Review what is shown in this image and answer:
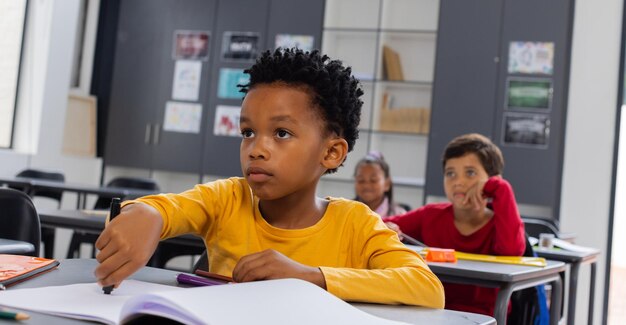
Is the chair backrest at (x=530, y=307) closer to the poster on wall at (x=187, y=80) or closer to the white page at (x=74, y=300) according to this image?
the white page at (x=74, y=300)

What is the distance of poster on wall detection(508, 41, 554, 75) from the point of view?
18.1 ft

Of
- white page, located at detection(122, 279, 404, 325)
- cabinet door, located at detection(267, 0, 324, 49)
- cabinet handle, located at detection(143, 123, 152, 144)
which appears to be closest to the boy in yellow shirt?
white page, located at detection(122, 279, 404, 325)

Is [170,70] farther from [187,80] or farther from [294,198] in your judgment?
[294,198]

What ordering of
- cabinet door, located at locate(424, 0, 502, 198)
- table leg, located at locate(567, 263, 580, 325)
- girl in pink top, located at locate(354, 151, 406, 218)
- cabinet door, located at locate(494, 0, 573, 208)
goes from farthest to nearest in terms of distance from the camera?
cabinet door, located at locate(424, 0, 502, 198) → cabinet door, located at locate(494, 0, 573, 208) → girl in pink top, located at locate(354, 151, 406, 218) → table leg, located at locate(567, 263, 580, 325)

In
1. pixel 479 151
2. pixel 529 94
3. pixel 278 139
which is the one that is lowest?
Answer: pixel 278 139

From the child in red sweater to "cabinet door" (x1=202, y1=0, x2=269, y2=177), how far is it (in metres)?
3.58

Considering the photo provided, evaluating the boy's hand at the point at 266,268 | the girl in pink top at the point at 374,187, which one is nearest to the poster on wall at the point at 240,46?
the girl in pink top at the point at 374,187

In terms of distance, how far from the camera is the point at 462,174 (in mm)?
2744

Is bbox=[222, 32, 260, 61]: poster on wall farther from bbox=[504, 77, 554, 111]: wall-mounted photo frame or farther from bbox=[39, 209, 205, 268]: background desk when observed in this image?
bbox=[39, 209, 205, 268]: background desk

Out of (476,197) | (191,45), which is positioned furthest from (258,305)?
(191,45)

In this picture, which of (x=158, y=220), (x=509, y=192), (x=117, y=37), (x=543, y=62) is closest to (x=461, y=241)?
(x=509, y=192)

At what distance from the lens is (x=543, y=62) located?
18.1 feet

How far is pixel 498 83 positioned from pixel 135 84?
10.4ft

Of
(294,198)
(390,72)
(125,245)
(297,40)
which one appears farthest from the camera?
(297,40)
